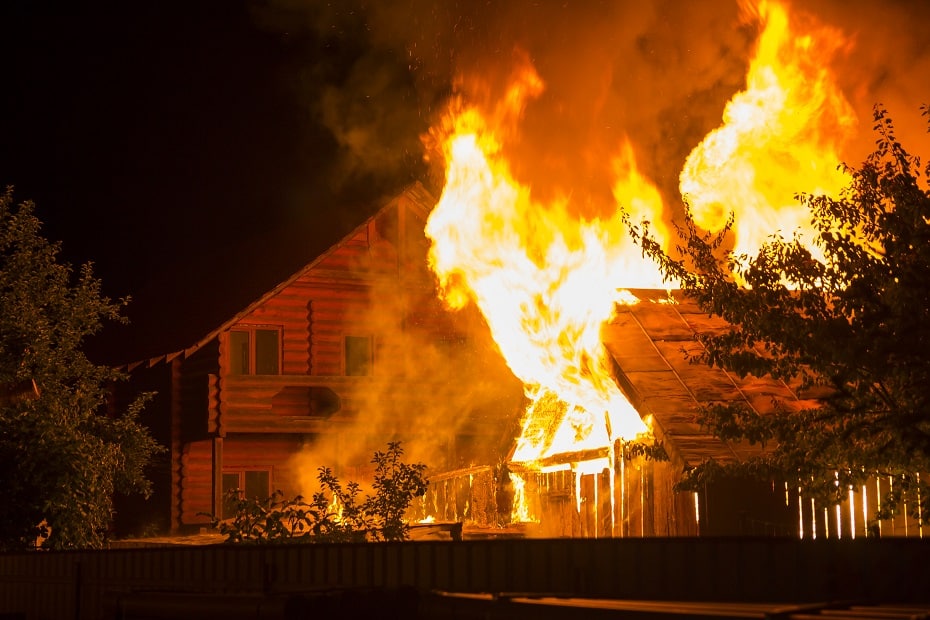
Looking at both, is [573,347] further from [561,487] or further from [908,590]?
[908,590]

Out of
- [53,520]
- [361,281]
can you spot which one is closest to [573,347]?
[53,520]

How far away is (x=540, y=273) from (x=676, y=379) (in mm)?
3884

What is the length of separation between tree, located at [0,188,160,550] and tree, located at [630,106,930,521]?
997 centimetres

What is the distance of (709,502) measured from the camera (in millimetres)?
14812

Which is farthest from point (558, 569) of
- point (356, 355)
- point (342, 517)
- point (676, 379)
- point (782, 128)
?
point (356, 355)

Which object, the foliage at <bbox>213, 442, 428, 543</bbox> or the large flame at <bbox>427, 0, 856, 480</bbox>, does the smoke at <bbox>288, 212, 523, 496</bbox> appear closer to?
the large flame at <bbox>427, 0, 856, 480</bbox>

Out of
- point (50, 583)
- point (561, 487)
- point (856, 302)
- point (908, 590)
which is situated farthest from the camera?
point (561, 487)

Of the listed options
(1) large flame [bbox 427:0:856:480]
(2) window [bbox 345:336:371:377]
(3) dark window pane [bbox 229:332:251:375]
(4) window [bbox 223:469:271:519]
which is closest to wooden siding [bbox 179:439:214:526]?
(4) window [bbox 223:469:271:519]

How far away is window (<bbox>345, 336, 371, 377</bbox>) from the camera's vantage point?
31.7 metres

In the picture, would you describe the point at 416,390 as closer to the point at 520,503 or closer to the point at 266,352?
the point at 266,352

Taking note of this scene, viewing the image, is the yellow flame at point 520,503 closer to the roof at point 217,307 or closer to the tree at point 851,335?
the tree at point 851,335

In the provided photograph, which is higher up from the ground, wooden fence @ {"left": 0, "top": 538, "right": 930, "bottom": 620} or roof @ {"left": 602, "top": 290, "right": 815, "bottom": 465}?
roof @ {"left": 602, "top": 290, "right": 815, "bottom": 465}

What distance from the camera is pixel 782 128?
61.9ft

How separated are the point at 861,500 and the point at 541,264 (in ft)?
21.5
